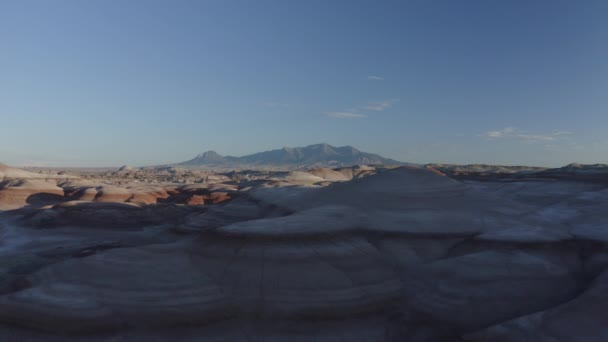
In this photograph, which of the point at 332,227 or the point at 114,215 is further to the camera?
the point at 114,215

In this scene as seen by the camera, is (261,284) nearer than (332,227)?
Yes

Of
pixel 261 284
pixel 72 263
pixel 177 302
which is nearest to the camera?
pixel 177 302

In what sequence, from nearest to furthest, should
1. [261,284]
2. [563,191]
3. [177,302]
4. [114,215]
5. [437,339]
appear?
[437,339], [177,302], [261,284], [563,191], [114,215]

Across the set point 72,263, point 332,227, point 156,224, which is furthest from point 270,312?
point 156,224

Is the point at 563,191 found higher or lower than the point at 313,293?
higher

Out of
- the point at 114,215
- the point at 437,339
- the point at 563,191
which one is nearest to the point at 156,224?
the point at 114,215

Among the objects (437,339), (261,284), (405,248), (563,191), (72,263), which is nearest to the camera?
(437,339)

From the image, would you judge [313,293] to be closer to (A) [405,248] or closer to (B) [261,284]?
(B) [261,284]

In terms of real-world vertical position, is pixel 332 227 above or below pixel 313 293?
above

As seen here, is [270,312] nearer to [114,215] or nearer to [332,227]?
[332,227]
